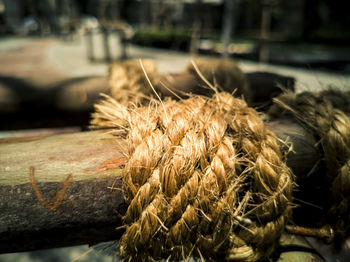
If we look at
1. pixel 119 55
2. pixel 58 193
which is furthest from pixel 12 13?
pixel 58 193

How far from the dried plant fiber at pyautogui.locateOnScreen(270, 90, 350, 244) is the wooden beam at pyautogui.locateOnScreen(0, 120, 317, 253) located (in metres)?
0.57

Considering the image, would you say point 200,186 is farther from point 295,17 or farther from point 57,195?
point 295,17

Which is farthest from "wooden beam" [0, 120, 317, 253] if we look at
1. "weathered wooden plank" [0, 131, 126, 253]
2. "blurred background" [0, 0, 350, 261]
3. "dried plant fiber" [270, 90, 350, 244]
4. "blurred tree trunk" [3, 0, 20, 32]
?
"blurred tree trunk" [3, 0, 20, 32]

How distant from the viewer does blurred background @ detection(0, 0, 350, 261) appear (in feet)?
4.57

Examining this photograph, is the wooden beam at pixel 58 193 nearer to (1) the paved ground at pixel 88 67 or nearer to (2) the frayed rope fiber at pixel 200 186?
(2) the frayed rope fiber at pixel 200 186

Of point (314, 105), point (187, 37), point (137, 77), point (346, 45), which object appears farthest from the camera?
point (187, 37)

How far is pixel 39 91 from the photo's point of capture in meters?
1.38

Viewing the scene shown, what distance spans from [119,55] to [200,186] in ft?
35.9

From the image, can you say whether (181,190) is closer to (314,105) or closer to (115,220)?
(115,220)

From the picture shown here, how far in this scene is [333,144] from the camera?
0.74 metres

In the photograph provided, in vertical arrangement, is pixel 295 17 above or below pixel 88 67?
above

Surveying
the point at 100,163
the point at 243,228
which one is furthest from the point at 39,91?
the point at 243,228

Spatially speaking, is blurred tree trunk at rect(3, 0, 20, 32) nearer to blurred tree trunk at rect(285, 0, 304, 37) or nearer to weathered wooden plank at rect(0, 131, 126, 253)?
blurred tree trunk at rect(285, 0, 304, 37)

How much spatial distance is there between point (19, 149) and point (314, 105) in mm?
875
